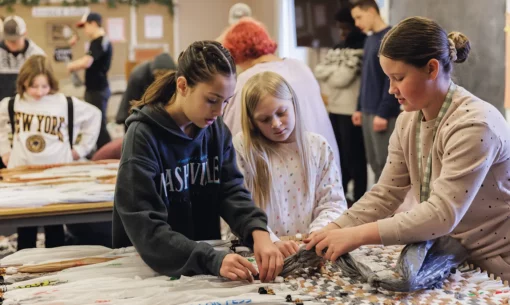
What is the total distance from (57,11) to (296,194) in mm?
7494

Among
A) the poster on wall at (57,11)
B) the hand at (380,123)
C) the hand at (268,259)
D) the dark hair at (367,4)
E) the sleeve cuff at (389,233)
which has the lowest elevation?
the hand at (268,259)

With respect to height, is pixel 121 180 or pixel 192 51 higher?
pixel 192 51

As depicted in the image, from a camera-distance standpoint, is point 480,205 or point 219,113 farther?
point 219,113

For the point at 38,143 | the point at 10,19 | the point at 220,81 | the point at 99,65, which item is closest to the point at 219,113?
the point at 220,81

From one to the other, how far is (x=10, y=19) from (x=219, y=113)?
382 centimetres

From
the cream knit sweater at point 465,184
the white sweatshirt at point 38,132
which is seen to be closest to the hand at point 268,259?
the cream knit sweater at point 465,184

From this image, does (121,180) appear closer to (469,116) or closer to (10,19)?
(469,116)

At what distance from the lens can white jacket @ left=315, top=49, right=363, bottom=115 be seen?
5.18m

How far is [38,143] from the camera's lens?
405 cm

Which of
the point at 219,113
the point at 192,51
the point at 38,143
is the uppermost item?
the point at 192,51

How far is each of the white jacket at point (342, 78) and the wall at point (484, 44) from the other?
3.85 feet

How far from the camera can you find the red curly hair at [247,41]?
3492 millimetres

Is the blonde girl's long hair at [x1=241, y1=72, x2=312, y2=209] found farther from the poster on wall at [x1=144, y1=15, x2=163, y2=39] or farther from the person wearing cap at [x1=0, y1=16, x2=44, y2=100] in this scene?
the poster on wall at [x1=144, y1=15, x2=163, y2=39]

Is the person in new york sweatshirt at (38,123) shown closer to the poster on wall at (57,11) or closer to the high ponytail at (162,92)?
the high ponytail at (162,92)
